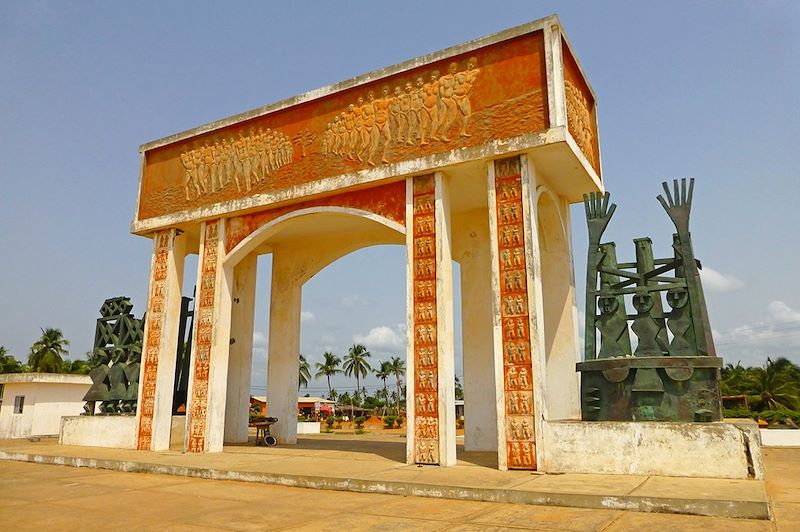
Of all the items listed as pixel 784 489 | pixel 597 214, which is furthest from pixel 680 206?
pixel 784 489

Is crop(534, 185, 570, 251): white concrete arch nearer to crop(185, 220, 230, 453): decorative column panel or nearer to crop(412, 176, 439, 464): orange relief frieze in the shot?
crop(412, 176, 439, 464): orange relief frieze

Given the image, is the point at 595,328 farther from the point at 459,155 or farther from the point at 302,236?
the point at 302,236

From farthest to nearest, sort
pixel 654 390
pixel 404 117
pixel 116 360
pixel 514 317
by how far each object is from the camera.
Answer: pixel 116 360 < pixel 404 117 < pixel 514 317 < pixel 654 390

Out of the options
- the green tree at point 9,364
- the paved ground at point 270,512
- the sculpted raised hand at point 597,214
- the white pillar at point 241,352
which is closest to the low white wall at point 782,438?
the sculpted raised hand at point 597,214

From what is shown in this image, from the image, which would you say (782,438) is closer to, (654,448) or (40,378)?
(654,448)

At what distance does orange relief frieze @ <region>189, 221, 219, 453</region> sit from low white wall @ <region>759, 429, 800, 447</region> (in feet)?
45.4

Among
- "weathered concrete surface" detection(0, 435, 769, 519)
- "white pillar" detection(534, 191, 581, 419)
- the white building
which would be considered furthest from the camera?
the white building

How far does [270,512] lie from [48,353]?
38713mm

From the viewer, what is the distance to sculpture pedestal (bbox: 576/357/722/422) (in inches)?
288

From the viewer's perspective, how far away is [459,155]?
9094 mm

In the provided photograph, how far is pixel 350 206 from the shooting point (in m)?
10.3

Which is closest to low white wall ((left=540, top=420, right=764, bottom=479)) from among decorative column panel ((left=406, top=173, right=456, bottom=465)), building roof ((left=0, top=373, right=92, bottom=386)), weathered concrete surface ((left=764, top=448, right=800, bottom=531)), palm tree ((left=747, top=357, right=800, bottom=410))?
weathered concrete surface ((left=764, top=448, right=800, bottom=531))

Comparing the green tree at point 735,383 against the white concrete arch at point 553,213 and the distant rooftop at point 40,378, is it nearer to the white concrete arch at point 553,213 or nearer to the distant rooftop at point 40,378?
the white concrete arch at point 553,213

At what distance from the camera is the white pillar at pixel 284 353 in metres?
13.2
